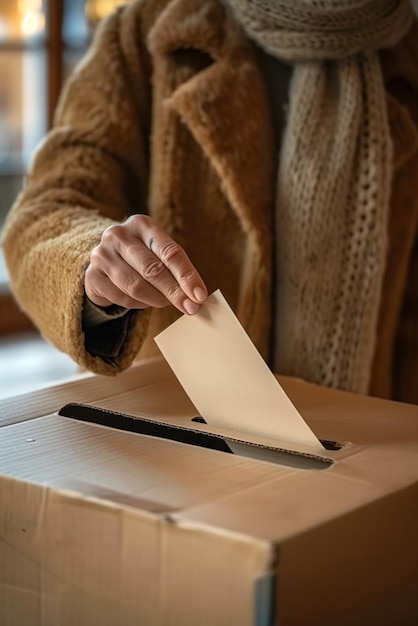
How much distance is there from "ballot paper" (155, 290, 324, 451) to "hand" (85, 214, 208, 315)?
2cm

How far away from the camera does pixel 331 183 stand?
3.85 ft

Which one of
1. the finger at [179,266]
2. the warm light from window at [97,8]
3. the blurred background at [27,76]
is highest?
the warm light from window at [97,8]

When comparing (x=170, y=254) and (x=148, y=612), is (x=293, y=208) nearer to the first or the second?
(x=170, y=254)

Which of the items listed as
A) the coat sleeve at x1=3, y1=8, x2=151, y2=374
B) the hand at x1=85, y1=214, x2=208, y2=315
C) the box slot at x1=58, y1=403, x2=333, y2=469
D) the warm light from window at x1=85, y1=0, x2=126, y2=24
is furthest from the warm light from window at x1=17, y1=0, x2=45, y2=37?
the box slot at x1=58, y1=403, x2=333, y2=469

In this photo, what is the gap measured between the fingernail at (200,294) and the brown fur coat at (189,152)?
339mm

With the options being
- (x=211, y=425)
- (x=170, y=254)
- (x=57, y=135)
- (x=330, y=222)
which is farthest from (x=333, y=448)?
(x=57, y=135)

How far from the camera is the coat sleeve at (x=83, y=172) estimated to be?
3.47ft

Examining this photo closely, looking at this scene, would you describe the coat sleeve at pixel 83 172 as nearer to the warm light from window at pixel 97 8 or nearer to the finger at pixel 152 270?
the finger at pixel 152 270

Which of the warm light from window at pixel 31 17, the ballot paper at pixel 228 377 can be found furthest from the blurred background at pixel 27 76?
the ballot paper at pixel 228 377

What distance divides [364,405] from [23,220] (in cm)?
46

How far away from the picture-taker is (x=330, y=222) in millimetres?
1176

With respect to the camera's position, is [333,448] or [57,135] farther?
[57,135]

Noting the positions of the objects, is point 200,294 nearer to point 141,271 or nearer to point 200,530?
point 141,271

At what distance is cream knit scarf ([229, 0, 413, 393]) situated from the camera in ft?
3.83
